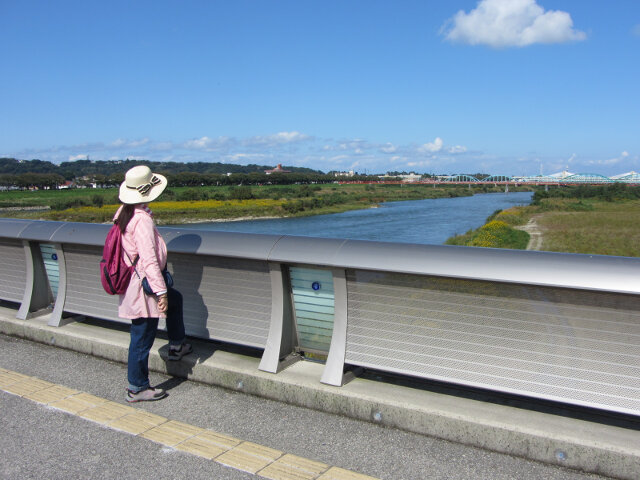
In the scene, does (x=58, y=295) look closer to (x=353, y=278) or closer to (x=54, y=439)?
(x=54, y=439)

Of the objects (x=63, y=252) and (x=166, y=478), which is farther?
(x=63, y=252)

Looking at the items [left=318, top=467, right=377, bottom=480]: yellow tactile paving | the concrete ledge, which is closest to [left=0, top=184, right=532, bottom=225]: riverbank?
the concrete ledge

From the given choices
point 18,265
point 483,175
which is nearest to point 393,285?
point 18,265

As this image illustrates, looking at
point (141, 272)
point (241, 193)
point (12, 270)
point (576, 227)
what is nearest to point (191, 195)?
point (241, 193)

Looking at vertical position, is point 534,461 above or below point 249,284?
below

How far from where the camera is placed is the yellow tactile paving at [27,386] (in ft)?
13.5

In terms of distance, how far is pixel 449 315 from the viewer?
336 cm

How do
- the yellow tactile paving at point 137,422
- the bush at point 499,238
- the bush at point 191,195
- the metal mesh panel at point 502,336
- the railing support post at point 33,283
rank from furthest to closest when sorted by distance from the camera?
the bush at point 191,195 < the bush at point 499,238 < the railing support post at point 33,283 < the yellow tactile paving at point 137,422 < the metal mesh panel at point 502,336

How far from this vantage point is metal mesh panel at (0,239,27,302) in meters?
5.84

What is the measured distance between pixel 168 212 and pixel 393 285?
107 ft

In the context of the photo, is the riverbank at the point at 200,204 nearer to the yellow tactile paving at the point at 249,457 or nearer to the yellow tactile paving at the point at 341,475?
the yellow tactile paving at the point at 249,457

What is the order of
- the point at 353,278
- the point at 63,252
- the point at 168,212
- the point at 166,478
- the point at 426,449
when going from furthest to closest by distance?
the point at 168,212, the point at 63,252, the point at 353,278, the point at 426,449, the point at 166,478

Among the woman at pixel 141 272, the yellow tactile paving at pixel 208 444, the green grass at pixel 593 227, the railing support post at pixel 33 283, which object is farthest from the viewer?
the green grass at pixel 593 227

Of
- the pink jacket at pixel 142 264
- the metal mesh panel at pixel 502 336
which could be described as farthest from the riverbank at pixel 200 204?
the metal mesh panel at pixel 502 336
